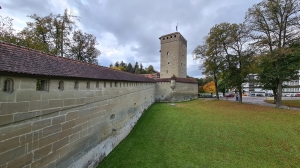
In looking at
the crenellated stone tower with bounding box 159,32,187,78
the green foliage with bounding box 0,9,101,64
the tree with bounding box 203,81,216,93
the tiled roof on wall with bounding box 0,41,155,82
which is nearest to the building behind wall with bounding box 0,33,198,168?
the tiled roof on wall with bounding box 0,41,155,82

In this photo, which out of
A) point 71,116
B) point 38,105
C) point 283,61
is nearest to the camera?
point 38,105

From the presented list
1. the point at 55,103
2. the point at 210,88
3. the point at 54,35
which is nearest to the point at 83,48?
the point at 54,35

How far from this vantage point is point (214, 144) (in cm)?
809

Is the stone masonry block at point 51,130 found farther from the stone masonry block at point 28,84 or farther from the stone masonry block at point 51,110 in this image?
the stone masonry block at point 28,84

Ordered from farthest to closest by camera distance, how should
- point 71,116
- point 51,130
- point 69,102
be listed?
point 71,116 < point 69,102 < point 51,130

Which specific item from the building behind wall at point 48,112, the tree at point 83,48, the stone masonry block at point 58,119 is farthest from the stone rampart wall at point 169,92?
the stone masonry block at point 58,119

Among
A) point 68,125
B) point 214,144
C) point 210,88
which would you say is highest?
point 210,88

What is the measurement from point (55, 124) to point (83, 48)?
1979cm

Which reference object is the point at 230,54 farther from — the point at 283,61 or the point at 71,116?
the point at 71,116

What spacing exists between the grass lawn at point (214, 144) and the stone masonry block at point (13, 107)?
4.57 meters

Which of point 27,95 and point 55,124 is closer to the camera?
point 27,95

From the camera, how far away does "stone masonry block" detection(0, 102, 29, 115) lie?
296 cm

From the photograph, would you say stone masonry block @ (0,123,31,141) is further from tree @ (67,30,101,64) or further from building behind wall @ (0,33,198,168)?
tree @ (67,30,101,64)

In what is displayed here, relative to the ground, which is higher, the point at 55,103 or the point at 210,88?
the point at 210,88
